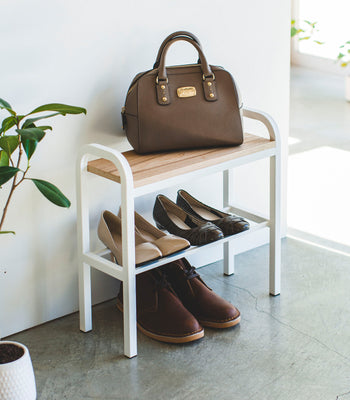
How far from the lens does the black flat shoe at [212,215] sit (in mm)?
2373

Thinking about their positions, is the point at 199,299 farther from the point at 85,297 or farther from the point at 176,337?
the point at 85,297

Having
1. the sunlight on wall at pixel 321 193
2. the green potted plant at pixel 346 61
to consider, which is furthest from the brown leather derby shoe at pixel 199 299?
the green potted plant at pixel 346 61

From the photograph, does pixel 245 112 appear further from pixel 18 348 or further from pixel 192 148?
pixel 18 348

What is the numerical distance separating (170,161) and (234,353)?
62cm

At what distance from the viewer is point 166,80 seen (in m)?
2.17

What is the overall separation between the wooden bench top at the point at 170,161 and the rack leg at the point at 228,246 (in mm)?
311

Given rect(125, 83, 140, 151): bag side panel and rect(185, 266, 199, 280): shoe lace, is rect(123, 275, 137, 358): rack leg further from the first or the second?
rect(125, 83, 140, 151): bag side panel

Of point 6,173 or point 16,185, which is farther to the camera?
point 16,185

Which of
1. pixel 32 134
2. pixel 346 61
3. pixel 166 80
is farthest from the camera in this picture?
pixel 346 61

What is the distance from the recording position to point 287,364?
6.98 feet

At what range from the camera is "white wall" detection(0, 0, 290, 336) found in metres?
2.14

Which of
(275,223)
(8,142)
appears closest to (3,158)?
(8,142)

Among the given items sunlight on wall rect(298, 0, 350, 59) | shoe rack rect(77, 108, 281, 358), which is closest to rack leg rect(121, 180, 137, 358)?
shoe rack rect(77, 108, 281, 358)

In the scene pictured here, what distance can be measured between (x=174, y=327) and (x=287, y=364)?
0.37 metres
